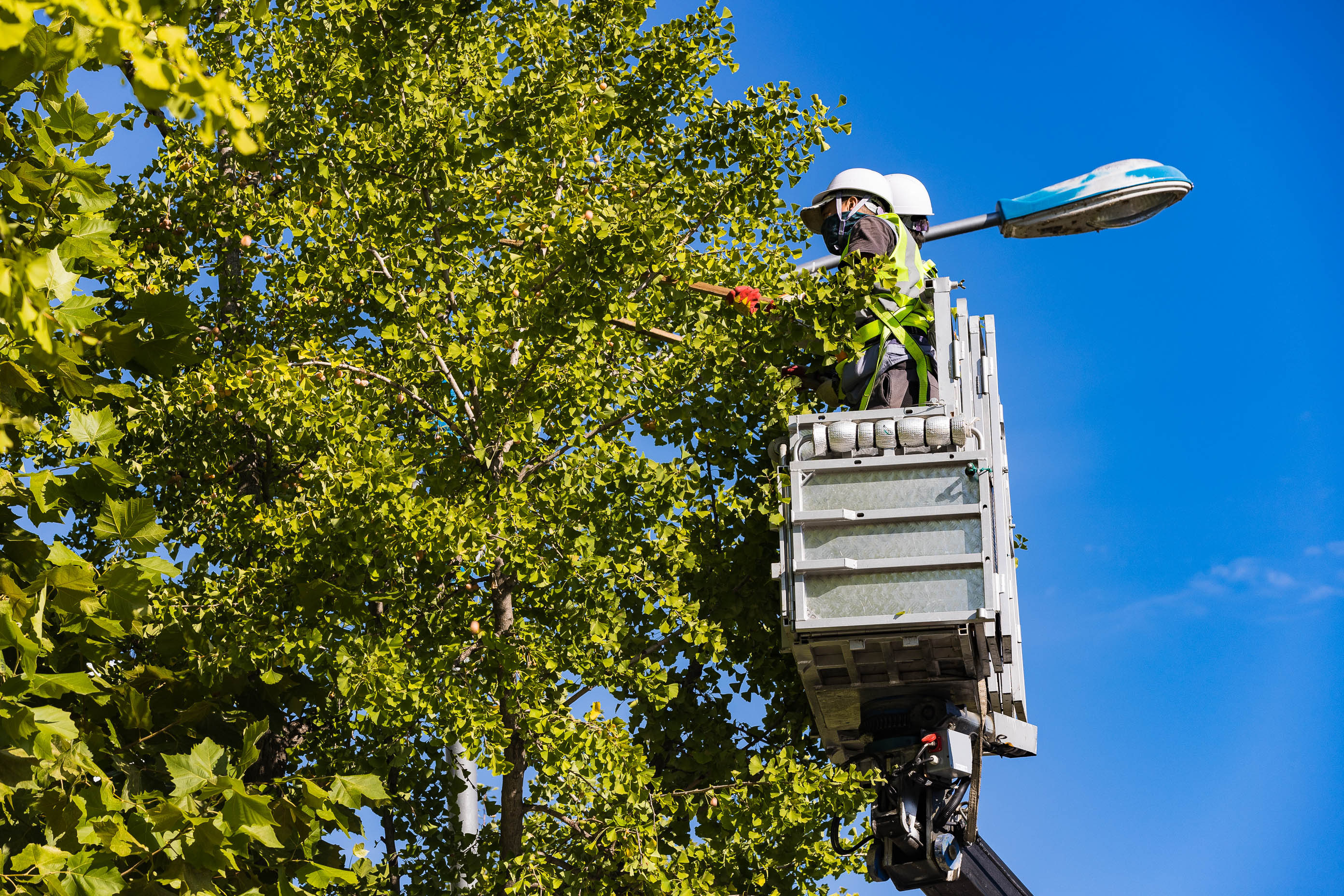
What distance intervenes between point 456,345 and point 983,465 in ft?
12.0

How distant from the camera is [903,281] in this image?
35.9ft

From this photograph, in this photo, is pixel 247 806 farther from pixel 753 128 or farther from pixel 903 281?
pixel 753 128

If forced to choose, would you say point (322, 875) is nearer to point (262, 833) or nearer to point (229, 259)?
point (262, 833)

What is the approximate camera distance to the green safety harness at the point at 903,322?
10680mm

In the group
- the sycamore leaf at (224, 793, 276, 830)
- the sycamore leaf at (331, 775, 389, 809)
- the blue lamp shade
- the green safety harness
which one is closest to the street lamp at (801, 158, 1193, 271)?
the blue lamp shade

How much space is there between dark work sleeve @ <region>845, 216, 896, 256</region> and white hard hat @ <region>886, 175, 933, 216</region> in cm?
73

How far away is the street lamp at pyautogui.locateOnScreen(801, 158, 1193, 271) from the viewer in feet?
38.3

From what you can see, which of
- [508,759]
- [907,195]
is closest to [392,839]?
[508,759]

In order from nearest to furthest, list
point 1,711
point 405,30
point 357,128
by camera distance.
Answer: point 1,711 < point 357,128 < point 405,30

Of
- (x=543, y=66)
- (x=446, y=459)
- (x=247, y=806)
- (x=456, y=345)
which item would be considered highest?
(x=543, y=66)

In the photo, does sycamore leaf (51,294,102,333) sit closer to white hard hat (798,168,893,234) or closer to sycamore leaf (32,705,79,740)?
sycamore leaf (32,705,79,740)

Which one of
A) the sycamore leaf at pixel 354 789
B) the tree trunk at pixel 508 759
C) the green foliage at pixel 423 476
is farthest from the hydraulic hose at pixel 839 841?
the sycamore leaf at pixel 354 789

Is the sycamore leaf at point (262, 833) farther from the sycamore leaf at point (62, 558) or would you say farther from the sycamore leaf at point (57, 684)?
the sycamore leaf at point (62, 558)

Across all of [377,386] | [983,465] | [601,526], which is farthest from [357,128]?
[983,465]
